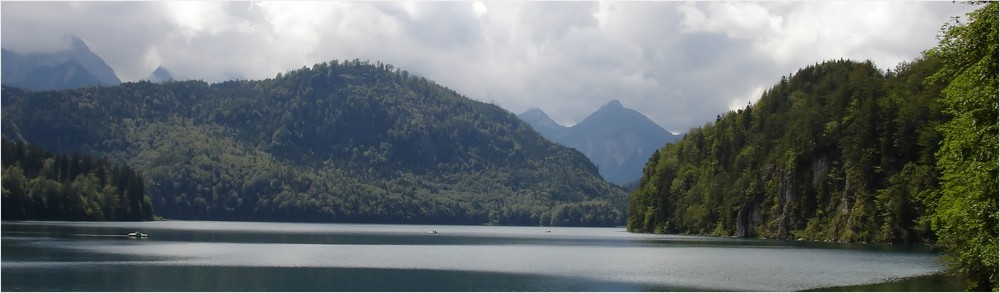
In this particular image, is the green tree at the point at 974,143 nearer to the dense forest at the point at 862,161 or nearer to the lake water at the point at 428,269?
the dense forest at the point at 862,161

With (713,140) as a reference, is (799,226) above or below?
below

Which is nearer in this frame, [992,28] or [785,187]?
[992,28]

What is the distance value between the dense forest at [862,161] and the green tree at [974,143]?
0.25 feet

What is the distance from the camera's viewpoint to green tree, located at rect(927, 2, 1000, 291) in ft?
145

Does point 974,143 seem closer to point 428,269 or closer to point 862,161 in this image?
point 428,269

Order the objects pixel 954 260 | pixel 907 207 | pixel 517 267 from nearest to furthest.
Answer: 1. pixel 954 260
2. pixel 517 267
3. pixel 907 207

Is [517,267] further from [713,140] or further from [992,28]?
[713,140]

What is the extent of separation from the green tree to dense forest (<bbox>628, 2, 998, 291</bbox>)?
3.0 inches

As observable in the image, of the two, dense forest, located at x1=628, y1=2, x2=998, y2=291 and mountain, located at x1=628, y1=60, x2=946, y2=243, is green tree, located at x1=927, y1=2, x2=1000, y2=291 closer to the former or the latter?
dense forest, located at x1=628, y1=2, x2=998, y2=291

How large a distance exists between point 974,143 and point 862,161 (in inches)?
3560

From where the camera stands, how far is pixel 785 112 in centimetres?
17438

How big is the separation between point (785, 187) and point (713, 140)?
134 feet

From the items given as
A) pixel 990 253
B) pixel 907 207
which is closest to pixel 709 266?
pixel 990 253

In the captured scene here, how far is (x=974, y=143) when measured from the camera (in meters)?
46.3
